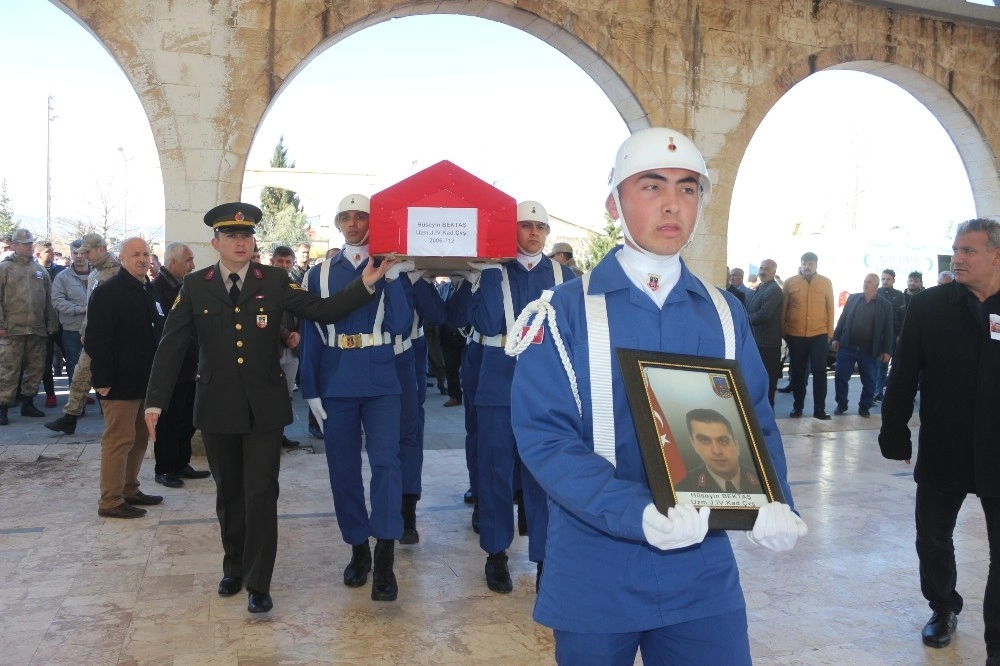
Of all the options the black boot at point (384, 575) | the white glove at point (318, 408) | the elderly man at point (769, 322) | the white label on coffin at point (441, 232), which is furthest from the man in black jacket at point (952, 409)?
the elderly man at point (769, 322)

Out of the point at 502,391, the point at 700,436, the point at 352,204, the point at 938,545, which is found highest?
the point at 352,204

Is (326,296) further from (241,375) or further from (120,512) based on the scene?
(120,512)

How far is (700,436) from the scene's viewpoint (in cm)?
181

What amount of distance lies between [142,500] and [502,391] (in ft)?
8.96

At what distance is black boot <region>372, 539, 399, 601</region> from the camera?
4.25 m

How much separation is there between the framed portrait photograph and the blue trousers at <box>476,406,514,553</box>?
8.76 ft

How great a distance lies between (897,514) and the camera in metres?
5.99

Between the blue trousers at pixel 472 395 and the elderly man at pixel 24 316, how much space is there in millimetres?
5467

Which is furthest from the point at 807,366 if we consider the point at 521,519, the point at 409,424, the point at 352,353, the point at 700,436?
the point at 700,436

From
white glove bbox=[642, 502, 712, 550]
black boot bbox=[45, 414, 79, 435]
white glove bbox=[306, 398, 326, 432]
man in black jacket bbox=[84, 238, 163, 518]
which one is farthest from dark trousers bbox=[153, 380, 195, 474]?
white glove bbox=[642, 502, 712, 550]

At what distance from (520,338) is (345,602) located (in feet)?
8.72

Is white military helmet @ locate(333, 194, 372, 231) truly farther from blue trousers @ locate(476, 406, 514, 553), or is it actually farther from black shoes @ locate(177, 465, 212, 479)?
black shoes @ locate(177, 465, 212, 479)

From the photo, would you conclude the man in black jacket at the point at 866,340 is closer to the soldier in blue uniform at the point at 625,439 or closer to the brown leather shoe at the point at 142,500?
the brown leather shoe at the point at 142,500

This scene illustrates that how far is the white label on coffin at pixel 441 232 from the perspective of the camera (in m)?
4.08
